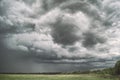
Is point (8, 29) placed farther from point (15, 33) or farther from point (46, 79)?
point (46, 79)

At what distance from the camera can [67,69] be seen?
7906 millimetres

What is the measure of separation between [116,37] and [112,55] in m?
0.45

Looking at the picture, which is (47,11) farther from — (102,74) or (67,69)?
(102,74)

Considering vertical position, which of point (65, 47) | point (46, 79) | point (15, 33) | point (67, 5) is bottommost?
point (46, 79)

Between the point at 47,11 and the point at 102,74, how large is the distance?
2.10 meters

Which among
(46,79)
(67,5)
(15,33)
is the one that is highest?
(67,5)

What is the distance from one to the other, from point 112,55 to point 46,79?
1.71m

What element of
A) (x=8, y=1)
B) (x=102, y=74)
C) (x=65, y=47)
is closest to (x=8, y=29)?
(x=8, y=1)

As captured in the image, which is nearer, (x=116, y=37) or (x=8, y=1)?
(x=116, y=37)

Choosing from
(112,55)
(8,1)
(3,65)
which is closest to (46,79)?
(3,65)

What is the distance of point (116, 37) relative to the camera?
7754 mm

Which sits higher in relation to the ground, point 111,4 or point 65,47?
point 111,4

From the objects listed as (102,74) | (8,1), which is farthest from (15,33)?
(102,74)

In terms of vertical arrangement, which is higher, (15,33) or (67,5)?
(67,5)
